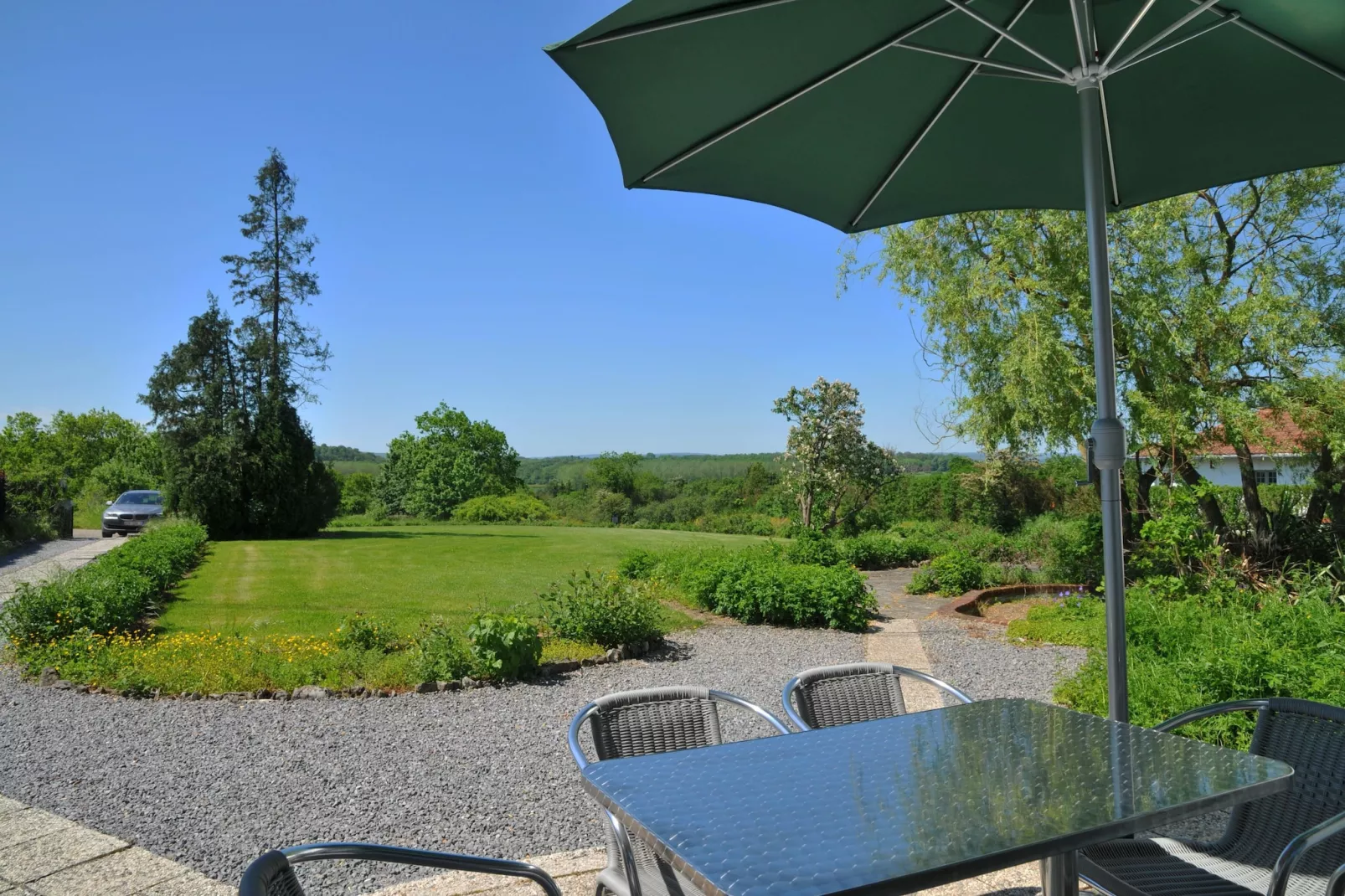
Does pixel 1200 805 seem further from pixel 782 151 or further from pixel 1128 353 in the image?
pixel 1128 353

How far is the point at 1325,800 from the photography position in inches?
68.7

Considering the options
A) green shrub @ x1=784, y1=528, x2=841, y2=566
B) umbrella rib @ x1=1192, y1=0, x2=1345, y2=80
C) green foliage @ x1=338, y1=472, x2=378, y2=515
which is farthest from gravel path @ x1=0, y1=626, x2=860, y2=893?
green foliage @ x1=338, y1=472, x2=378, y2=515

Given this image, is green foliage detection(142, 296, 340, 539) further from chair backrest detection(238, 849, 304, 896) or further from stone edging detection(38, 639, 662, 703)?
chair backrest detection(238, 849, 304, 896)

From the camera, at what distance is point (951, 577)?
9312 mm

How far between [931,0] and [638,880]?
2251 millimetres

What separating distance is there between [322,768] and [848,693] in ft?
8.99

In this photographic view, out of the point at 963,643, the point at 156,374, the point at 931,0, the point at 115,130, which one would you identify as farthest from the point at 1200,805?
the point at 156,374

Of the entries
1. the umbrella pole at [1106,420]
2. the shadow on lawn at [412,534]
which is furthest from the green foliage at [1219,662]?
the shadow on lawn at [412,534]

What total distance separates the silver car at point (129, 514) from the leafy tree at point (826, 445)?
13.0 metres

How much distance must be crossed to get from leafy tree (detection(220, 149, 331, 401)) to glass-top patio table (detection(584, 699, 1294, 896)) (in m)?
20.0

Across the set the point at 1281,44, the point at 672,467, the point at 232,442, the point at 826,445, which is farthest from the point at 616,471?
the point at 1281,44

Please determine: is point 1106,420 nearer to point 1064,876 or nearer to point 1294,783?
point 1294,783

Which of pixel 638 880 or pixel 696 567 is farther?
pixel 696 567

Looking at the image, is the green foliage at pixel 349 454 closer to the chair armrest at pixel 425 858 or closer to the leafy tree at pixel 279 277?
the leafy tree at pixel 279 277
